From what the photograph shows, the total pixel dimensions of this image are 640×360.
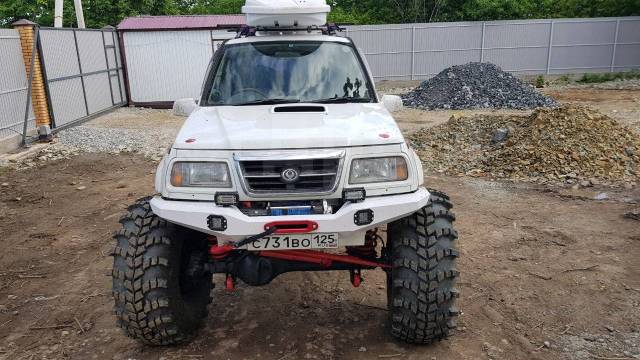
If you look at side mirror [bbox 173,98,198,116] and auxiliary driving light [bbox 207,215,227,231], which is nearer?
auxiliary driving light [bbox 207,215,227,231]

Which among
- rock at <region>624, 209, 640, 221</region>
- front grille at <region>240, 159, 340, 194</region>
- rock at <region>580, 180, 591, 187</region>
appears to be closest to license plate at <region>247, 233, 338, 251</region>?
front grille at <region>240, 159, 340, 194</region>

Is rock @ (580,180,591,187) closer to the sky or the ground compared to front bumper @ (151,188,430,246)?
closer to the ground

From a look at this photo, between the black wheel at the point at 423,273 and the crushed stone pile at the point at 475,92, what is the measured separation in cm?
1488

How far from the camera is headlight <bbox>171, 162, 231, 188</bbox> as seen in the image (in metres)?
3.44

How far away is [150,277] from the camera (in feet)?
11.8

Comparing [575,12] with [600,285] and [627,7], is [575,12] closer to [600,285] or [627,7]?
[627,7]

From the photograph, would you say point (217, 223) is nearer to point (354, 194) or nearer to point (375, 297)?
point (354, 194)

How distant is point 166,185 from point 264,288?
72.2 inches

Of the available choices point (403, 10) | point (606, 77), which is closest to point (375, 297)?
point (606, 77)

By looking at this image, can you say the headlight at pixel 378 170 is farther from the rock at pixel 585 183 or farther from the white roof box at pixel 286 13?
the rock at pixel 585 183

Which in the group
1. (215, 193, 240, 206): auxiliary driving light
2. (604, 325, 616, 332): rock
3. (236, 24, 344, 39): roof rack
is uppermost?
(236, 24, 344, 39): roof rack

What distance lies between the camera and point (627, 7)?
2625cm

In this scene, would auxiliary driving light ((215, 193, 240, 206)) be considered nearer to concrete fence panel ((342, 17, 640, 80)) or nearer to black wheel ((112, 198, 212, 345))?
black wheel ((112, 198, 212, 345))

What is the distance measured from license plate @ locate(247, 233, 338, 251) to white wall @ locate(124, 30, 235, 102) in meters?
15.0
